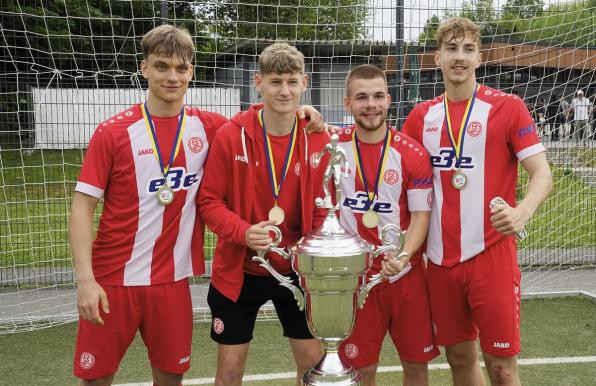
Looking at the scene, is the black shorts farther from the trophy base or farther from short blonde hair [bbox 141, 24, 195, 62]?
short blonde hair [bbox 141, 24, 195, 62]

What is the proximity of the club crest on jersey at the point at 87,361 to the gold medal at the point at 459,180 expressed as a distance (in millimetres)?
1671

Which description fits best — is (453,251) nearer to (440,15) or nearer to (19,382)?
(19,382)

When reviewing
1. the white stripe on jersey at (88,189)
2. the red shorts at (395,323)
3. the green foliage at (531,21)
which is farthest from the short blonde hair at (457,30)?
the green foliage at (531,21)

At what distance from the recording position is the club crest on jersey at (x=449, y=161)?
9.35 feet

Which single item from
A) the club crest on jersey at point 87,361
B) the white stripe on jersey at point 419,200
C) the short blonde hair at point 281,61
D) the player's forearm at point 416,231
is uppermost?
the short blonde hair at point 281,61

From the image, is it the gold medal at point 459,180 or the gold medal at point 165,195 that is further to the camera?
the gold medal at point 459,180

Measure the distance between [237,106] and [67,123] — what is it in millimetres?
1468

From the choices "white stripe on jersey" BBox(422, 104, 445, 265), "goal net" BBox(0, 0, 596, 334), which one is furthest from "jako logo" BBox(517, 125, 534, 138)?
"goal net" BBox(0, 0, 596, 334)

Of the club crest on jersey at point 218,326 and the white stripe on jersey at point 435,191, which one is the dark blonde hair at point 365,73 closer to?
the white stripe on jersey at point 435,191

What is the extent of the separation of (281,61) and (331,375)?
3.89 ft

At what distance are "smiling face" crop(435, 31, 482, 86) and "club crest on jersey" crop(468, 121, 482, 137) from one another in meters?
0.19

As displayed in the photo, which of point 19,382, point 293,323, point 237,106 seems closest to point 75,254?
point 293,323

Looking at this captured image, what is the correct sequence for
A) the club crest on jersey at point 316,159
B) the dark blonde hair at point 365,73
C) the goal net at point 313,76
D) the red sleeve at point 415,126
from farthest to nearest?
1. the goal net at point 313,76
2. the red sleeve at point 415,126
3. the dark blonde hair at point 365,73
4. the club crest on jersey at point 316,159

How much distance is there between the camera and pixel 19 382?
12.9ft
